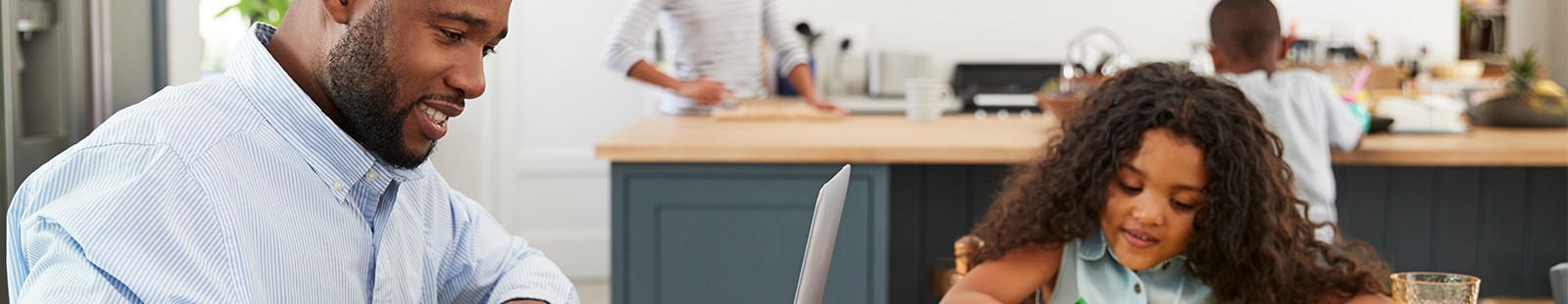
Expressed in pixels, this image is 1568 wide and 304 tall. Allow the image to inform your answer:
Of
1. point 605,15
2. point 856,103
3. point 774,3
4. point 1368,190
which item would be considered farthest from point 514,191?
point 1368,190

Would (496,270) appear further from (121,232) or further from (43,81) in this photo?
(43,81)

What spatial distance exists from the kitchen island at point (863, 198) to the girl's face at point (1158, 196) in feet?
3.06

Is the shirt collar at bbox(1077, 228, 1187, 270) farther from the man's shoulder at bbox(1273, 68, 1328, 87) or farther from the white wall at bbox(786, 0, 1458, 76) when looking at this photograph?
the white wall at bbox(786, 0, 1458, 76)

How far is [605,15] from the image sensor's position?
5039 mm

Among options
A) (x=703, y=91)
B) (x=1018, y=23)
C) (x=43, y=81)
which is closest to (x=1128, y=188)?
(x=43, y=81)

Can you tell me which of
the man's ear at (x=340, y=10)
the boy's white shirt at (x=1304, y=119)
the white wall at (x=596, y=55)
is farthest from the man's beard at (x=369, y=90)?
the white wall at (x=596, y=55)

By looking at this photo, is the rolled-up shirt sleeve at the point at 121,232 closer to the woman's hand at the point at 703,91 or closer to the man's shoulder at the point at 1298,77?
the man's shoulder at the point at 1298,77

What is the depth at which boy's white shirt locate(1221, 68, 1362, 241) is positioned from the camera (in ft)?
8.44

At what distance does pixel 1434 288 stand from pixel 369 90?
0.95m

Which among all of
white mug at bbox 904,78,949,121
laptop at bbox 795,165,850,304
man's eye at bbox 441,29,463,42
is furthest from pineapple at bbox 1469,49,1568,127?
man's eye at bbox 441,29,463,42

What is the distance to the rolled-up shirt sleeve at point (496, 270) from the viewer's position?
1400mm

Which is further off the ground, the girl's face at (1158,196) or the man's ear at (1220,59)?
the man's ear at (1220,59)

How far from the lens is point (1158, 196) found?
163 cm

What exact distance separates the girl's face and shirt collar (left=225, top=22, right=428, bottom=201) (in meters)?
0.90
